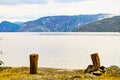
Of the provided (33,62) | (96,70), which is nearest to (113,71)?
(96,70)

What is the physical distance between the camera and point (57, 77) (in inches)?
1298

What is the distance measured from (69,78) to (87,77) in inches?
77.6

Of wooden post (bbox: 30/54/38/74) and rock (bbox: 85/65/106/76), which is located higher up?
wooden post (bbox: 30/54/38/74)

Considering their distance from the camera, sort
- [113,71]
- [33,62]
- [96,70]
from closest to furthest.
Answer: [113,71] < [96,70] < [33,62]

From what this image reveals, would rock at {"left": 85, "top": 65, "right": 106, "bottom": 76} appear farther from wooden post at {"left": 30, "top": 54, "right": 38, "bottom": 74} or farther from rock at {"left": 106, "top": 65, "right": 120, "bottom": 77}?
wooden post at {"left": 30, "top": 54, "right": 38, "bottom": 74}

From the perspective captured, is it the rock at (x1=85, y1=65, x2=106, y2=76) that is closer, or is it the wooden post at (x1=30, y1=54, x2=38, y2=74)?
the rock at (x1=85, y1=65, x2=106, y2=76)

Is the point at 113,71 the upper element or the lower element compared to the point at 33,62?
lower

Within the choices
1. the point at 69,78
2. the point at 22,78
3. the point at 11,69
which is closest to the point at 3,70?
the point at 11,69

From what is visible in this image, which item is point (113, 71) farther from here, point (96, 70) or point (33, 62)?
point (33, 62)

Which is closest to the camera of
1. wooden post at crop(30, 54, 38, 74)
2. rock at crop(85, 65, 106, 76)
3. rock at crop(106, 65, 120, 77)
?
rock at crop(106, 65, 120, 77)

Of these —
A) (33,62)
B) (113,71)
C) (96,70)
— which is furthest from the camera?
(33,62)

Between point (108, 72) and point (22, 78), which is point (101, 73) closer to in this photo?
point (108, 72)

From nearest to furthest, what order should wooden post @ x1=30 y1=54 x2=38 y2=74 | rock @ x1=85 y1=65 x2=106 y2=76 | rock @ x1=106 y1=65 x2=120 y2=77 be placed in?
rock @ x1=106 y1=65 x2=120 y2=77 < rock @ x1=85 y1=65 x2=106 y2=76 < wooden post @ x1=30 y1=54 x2=38 y2=74

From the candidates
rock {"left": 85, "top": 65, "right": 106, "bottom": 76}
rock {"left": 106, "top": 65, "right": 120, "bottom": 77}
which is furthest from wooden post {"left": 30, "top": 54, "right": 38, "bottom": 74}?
rock {"left": 106, "top": 65, "right": 120, "bottom": 77}
